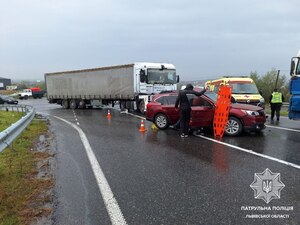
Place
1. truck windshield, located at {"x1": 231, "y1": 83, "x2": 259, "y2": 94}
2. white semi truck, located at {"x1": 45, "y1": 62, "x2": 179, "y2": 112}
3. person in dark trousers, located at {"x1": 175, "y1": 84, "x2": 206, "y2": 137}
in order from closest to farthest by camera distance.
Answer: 1. person in dark trousers, located at {"x1": 175, "y1": 84, "x2": 206, "y2": 137}
2. truck windshield, located at {"x1": 231, "y1": 83, "x2": 259, "y2": 94}
3. white semi truck, located at {"x1": 45, "y1": 62, "x2": 179, "y2": 112}

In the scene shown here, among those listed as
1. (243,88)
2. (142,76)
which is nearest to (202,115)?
(243,88)

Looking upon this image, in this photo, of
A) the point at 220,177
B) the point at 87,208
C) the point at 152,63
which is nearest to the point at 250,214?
the point at 220,177

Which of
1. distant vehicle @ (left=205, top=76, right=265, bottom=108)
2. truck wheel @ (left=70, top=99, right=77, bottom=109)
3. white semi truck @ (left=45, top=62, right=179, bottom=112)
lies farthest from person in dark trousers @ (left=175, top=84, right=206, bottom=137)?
truck wheel @ (left=70, top=99, right=77, bottom=109)

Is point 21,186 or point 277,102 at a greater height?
point 277,102

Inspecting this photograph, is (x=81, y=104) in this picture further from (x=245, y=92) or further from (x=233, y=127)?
(x=233, y=127)

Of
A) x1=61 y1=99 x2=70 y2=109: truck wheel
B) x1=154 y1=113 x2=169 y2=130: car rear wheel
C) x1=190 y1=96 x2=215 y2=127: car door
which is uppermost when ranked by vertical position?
x1=190 y1=96 x2=215 y2=127: car door

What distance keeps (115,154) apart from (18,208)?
391cm

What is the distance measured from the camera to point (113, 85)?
25844mm

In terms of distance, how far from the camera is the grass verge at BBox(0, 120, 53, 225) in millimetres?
4712

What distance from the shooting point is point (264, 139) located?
10445 millimetres

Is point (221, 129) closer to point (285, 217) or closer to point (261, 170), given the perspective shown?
point (261, 170)

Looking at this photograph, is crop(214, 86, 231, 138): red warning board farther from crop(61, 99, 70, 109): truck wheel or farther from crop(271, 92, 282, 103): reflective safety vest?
crop(61, 99, 70, 109): truck wheel

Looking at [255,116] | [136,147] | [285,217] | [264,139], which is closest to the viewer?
[285,217]

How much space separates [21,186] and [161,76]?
17783 millimetres
